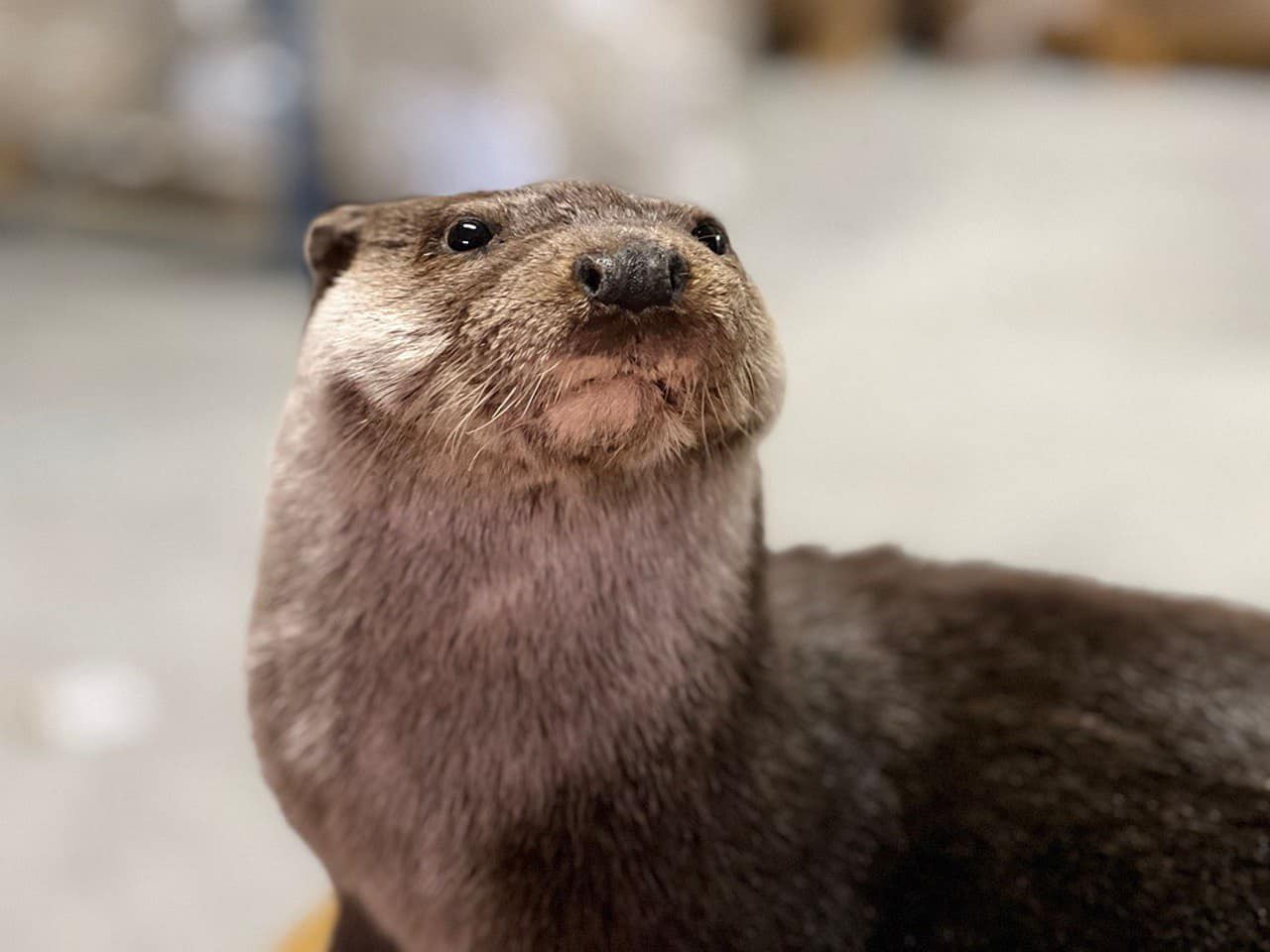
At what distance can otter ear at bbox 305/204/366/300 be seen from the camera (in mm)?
674

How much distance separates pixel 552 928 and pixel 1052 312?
117cm

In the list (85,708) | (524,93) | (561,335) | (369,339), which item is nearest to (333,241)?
(369,339)

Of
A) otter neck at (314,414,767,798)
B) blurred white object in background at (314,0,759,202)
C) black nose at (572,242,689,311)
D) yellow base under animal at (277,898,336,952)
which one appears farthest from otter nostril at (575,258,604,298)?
blurred white object in background at (314,0,759,202)

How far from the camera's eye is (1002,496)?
4.07 ft

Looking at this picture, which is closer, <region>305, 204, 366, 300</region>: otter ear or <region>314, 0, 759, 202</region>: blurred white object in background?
<region>305, 204, 366, 300</region>: otter ear

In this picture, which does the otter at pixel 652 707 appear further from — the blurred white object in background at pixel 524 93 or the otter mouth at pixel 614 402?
the blurred white object in background at pixel 524 93

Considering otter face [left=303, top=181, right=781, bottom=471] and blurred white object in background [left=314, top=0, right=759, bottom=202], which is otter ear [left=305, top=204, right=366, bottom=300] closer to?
otter face [left=303, top=181, right=781, bottom=471]

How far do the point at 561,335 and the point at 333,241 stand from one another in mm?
210

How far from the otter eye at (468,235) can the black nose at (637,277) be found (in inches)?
3.6

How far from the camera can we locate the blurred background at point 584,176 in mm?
1246

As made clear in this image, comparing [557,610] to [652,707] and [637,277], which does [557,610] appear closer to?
[652,707]

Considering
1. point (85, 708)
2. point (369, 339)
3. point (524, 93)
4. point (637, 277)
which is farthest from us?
point (524, 93)

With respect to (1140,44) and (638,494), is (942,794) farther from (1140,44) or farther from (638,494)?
(1140,44)

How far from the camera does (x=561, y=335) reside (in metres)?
0.52
